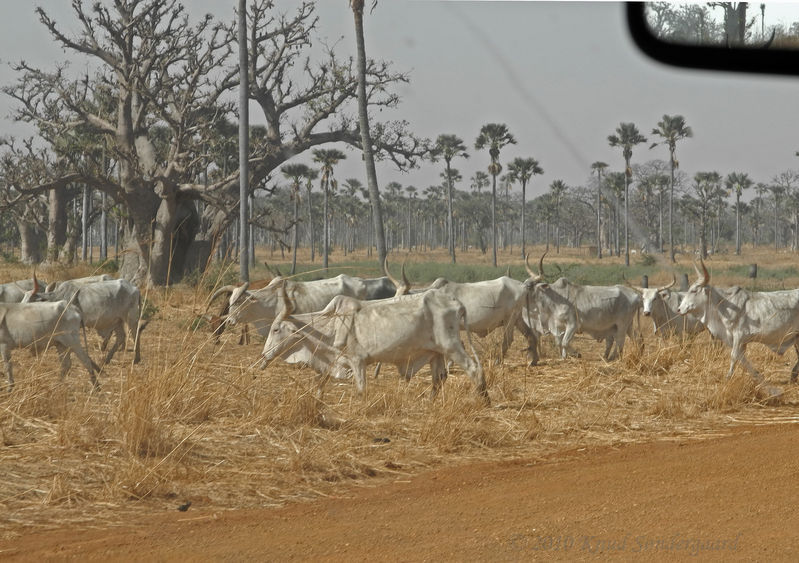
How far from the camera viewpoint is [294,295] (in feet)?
40.9

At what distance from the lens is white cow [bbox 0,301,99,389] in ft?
29.3

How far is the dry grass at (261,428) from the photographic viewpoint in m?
5.66

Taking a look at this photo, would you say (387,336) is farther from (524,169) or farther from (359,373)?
(524,169)

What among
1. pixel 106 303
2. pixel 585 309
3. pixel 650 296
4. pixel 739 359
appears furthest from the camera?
pixel 585 309

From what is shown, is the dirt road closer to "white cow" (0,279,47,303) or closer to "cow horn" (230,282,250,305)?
"cow horn" (230,282,250,305)

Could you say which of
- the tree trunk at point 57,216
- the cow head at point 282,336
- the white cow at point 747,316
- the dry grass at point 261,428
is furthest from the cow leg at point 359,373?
the tree trunk at point 57,216

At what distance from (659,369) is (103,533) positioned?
8.09 metres

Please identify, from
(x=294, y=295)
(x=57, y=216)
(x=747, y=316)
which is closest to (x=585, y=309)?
(x=747, y=316)

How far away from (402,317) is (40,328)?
3.56m

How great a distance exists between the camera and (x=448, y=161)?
209 feet

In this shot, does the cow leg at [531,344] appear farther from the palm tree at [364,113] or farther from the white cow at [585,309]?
the palm tree at [364,113]

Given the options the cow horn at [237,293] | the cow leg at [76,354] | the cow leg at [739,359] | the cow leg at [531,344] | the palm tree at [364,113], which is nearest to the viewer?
the cow leg at [76,354]

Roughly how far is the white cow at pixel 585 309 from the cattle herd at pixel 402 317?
0.05 ft

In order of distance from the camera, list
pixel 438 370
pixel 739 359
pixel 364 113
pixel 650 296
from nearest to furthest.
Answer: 1. pixel 438 370
2. pixel 739 359
3. pixel 650 296
4. pixel 364 113
